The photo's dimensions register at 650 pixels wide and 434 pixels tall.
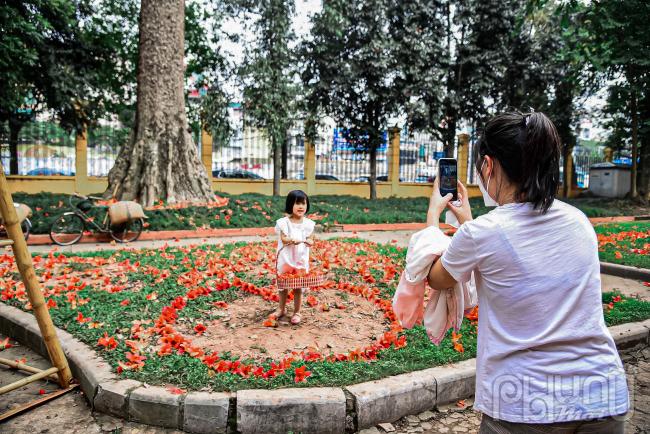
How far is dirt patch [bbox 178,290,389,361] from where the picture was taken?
392 cm


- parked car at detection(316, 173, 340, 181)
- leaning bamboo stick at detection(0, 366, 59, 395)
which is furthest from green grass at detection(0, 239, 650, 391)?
parked car at detection(316, 173, 340, 181)

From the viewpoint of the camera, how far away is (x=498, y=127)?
151 cm

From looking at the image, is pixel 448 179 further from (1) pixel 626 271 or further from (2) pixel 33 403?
(1) pixel 626 271

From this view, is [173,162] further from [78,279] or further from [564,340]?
[564,340]

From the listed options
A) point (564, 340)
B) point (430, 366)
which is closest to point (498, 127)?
point (564, 340)

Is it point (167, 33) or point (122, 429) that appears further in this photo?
point (167, 33)

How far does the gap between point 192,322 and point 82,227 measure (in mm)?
5751

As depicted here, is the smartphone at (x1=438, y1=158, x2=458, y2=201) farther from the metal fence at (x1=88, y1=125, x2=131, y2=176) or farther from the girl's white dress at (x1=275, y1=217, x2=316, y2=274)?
the metal fence at (x1=88, y1=125, x2=131, y2=176)

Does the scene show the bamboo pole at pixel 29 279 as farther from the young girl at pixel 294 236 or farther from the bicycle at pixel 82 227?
the bicycle at pixel 82 227

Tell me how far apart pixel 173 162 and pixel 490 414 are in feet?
36.0

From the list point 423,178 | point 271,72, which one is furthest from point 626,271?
point 423,178

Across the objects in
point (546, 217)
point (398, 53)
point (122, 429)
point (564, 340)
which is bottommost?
point (122, 429)

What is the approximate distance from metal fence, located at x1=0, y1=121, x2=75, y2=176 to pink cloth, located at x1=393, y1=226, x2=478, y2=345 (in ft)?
59.2

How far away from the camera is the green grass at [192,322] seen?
125 inches
